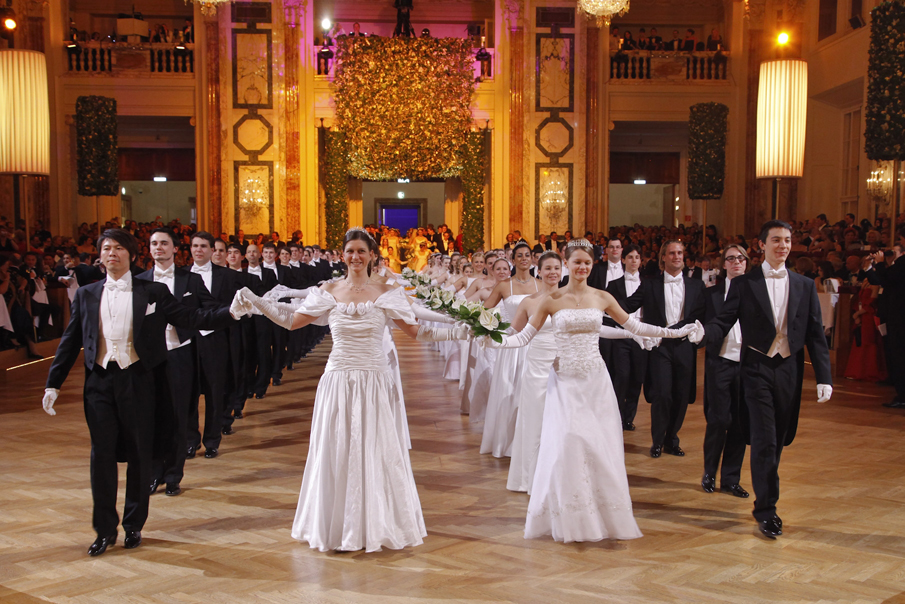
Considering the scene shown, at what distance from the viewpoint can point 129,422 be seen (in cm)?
423

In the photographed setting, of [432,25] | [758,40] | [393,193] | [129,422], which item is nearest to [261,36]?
[432,25]

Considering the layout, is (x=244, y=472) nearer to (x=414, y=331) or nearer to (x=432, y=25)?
(x=414, y=331)

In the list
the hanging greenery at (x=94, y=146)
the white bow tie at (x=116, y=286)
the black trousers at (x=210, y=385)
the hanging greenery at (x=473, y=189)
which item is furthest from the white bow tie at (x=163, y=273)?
the hanging greenery at (x=473, y=189)

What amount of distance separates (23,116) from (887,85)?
36.0ft

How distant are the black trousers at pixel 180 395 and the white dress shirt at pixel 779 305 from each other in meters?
3.57

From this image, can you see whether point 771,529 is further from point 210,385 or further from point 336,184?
point 336,184

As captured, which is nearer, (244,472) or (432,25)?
(244,472)

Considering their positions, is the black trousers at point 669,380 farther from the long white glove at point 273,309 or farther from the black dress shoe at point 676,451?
the long white glove at point 273,309

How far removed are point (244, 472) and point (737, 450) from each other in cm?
330

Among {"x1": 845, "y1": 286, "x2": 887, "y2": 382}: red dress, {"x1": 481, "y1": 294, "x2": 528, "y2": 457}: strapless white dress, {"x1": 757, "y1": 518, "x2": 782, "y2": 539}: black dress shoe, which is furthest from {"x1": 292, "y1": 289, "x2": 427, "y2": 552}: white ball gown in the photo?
{"x1": 845, "y1": 286, "x2": 887, "y2": 382}: red dress

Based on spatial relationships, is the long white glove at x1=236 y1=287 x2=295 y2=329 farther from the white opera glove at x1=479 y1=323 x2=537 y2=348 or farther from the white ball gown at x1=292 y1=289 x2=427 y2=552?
the white opera glove at x1=479 y1=323 x2=537 y2=348

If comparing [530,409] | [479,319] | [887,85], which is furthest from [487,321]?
[887,85]

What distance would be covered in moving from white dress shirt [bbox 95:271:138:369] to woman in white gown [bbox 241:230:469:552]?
643mm

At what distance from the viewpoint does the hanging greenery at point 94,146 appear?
1766 cm
